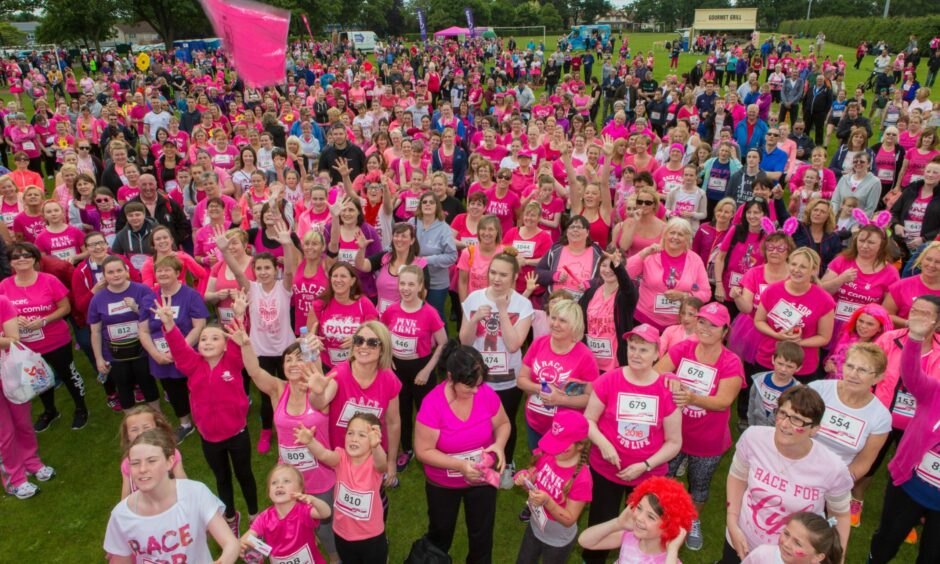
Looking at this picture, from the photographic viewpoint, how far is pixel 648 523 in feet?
8.93

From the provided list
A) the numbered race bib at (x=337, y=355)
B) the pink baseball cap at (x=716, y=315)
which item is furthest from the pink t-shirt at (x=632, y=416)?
the numbered race bib at (x=337, y=355)

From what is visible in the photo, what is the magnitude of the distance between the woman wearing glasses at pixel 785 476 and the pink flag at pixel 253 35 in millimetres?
5562

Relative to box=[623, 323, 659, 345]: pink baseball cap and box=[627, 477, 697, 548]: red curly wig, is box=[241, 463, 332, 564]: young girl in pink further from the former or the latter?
box=[623, 323, 659, 345]: pink baseball cap

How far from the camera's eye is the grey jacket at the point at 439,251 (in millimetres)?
5738

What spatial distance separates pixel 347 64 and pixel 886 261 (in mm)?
25830

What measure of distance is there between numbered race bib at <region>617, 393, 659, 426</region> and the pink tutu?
6.03ft

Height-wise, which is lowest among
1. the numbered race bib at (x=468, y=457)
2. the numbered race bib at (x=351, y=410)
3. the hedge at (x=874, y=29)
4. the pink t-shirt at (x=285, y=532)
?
the pink t-shirt at (x=285, y=532)

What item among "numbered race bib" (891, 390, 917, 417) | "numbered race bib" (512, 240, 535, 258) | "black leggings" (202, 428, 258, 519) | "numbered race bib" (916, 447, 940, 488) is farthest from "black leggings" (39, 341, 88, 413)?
"numbered race bib" (891, 390, 917, 417)

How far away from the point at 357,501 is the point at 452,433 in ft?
2.10

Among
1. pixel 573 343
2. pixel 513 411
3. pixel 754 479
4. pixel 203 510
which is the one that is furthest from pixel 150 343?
pixel 754 479

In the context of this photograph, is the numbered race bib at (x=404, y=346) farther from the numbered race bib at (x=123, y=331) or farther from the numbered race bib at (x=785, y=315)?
the numbered race bib at (x=785, y=315)

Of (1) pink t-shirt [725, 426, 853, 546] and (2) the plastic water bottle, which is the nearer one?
(1) pink t-shirt [725, 426, 853, 546]

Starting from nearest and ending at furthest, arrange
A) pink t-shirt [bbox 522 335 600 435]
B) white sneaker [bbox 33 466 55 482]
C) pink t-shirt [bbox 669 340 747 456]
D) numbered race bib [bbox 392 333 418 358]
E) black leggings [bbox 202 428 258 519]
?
1. pink t-shirt [bbox 669 340 747 456]
2. pink t-shirt [bbox 522 335 600 435]
3. black leggings [bbox 202 428 258 519]
4. numbered race bib [bbox 392 333 418 358]
5. white sneaker [bbox 33 466 55 482]

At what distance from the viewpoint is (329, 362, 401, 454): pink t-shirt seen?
12.5 ft
